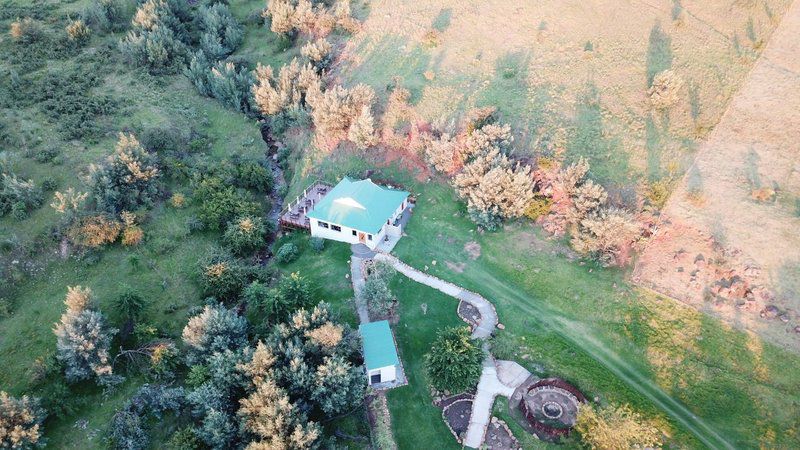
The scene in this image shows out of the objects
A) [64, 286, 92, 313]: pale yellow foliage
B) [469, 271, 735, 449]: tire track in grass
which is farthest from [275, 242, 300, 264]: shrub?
[469, 271, 735, 449]: tire track in grass

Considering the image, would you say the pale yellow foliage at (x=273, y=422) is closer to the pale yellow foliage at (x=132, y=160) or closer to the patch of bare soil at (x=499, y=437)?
the patch of bare soil at (x=499, y=437)

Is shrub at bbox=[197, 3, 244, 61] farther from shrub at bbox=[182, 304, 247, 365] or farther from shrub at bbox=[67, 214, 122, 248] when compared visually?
shrub at bbox=[182, 304, 247, 365]

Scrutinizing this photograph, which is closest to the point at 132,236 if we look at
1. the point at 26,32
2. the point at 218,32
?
the point at 26,32

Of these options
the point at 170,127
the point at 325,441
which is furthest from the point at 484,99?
the point at 325,441

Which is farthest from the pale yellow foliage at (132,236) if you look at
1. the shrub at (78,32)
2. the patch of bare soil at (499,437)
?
the shrub at (78,32)

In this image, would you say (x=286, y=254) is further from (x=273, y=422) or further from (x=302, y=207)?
(x=273, y=422)

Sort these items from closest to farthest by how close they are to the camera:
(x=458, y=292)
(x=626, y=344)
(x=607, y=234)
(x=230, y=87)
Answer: (x=626, y=344), (x=607, y=234), (x=458, y=292), (x=230, y=87)
